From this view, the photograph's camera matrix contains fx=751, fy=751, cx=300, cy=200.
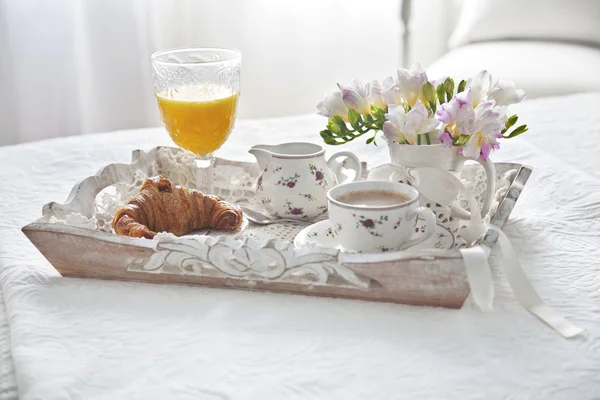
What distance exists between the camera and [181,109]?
1.11m

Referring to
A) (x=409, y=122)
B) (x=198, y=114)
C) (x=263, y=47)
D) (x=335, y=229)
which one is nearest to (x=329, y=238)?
(x=335, y=229)

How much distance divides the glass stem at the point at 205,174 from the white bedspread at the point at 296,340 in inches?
10.4

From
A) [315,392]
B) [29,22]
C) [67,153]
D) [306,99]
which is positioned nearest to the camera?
[315,392]

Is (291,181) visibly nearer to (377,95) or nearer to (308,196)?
(308,196)

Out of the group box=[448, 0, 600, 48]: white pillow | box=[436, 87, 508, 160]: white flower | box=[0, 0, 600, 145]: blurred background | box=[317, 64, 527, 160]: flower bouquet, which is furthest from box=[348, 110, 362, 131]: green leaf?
box=[448, 0, 600, 48]: white pillow

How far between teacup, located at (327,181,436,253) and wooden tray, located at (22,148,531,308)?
0.18ft

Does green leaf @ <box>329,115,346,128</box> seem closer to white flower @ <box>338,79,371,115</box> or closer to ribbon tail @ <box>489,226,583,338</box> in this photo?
white flower @ <box>338,79,371,115</box>

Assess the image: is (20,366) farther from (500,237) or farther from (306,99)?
(306,99)

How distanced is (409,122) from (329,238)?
174mm

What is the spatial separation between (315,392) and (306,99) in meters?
2.51

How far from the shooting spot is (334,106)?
95 centimetres

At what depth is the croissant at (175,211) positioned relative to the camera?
37.6 inches

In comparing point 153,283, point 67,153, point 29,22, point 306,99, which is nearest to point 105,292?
point 153,283

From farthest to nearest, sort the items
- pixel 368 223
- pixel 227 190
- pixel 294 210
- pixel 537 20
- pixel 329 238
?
pixel 537 20 < pixel 227 190 < pixel 294 210 < pixel 329 238 < pixel 368 223
